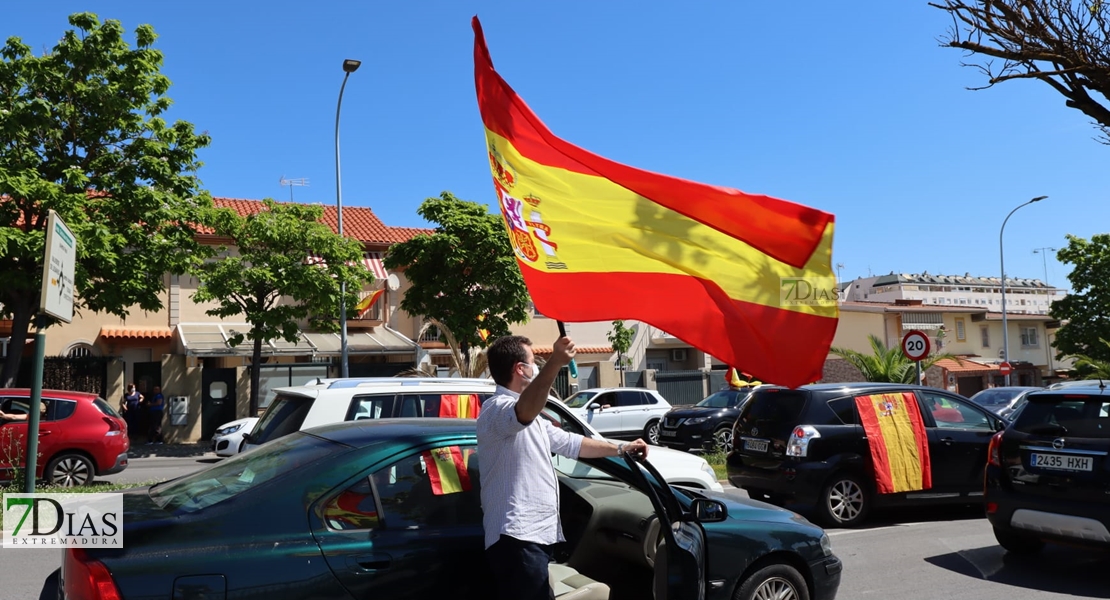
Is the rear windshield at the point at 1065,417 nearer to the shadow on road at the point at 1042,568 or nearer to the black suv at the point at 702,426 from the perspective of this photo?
the shadow on road at the point at 1042,568

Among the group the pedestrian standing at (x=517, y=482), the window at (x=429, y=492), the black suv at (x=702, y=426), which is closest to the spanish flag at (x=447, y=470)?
the window at (x=429, y=492)

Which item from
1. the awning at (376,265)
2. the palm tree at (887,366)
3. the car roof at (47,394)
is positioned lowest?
the car roof at (47,394)

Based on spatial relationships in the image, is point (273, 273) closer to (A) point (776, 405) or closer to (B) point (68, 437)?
(B) point (68, 437)

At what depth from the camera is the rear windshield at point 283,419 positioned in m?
7.40

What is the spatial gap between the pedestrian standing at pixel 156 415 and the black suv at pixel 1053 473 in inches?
917

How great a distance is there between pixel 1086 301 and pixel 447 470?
50.4m

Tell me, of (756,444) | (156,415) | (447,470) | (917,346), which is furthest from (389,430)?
(156,415)

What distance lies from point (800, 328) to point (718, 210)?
79 centimetres

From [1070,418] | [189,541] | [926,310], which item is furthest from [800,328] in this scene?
[926,310]

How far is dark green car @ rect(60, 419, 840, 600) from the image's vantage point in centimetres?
338

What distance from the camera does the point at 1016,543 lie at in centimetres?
790

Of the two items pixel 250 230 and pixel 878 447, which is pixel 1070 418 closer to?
pixel 878 447

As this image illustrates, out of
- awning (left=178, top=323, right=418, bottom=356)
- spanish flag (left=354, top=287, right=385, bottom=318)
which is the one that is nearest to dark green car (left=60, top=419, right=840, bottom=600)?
awning (left=178, top=323, right=418, bottom=356)

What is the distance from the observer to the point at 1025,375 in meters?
53.4
